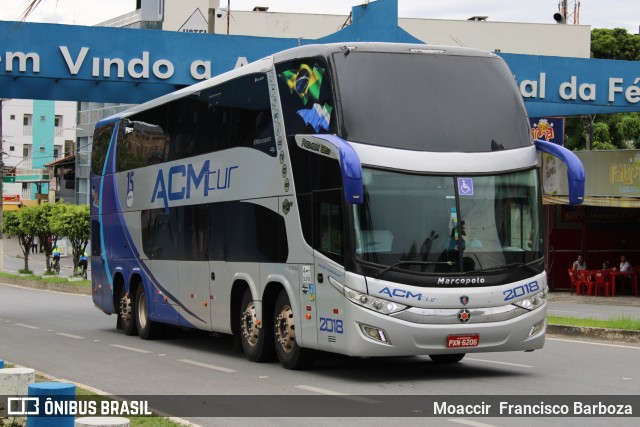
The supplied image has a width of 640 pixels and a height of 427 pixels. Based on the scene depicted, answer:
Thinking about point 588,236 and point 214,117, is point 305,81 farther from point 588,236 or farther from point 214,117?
point 588,236

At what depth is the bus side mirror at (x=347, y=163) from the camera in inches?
488

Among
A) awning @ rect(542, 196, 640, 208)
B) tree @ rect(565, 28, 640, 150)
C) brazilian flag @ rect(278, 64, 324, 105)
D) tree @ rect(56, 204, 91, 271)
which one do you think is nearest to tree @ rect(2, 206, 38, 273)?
tree @ rect(56, 204, 91, 271)

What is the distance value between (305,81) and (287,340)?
3343 millimetres

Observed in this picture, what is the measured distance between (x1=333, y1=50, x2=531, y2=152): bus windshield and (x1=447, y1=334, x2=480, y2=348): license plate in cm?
217

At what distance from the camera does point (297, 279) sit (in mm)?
14586

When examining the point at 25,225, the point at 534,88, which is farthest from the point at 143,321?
the point at 25,225

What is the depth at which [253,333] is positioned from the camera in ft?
53.2

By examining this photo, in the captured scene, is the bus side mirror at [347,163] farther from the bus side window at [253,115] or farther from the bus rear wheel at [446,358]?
the bus rear wheel at [446,358]

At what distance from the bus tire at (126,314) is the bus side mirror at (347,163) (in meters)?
9.56

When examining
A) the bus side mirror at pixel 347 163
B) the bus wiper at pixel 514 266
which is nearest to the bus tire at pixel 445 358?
the bus wiper at pixel 514 266

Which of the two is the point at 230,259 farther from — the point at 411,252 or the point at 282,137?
the point at 411,252

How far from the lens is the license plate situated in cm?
1324

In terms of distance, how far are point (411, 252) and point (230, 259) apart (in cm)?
440

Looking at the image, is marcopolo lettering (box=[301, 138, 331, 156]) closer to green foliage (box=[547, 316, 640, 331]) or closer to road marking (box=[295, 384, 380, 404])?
road marking (box=[295, 384, 380, 404])
